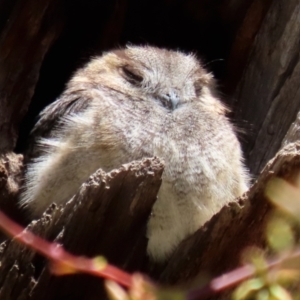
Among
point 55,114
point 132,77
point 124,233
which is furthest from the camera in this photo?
point 132,77

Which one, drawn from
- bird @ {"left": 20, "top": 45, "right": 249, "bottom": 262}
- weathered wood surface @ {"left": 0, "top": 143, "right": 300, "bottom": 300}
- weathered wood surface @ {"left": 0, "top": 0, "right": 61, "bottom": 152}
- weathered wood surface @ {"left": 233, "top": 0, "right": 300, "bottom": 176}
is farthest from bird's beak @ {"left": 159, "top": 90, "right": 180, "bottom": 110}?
weathered wood surface @ {"left": 0, "top": 143, "right": 300, "bottom": 300}

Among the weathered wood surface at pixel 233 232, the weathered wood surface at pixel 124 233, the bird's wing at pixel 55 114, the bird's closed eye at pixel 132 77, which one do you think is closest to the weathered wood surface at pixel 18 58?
the bird's wing at pixel 55 114

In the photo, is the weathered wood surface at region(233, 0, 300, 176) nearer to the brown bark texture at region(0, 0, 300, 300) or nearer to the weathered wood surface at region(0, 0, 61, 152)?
the brown bark texture at region(0, 0, 300, 300)

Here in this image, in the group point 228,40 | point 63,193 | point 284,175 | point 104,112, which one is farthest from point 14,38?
point 284,175

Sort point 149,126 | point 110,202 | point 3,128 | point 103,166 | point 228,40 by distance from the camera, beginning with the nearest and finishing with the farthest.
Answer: point 110,202
point 103,166
point 149,126
point 3,128
point 228,40

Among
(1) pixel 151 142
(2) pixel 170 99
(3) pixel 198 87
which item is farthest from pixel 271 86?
(1) pixel 151 142

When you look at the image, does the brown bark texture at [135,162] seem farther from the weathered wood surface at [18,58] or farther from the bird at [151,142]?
the bird at [151,142]

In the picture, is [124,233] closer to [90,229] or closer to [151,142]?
[90,229]

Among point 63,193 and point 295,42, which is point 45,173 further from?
point 295,42
